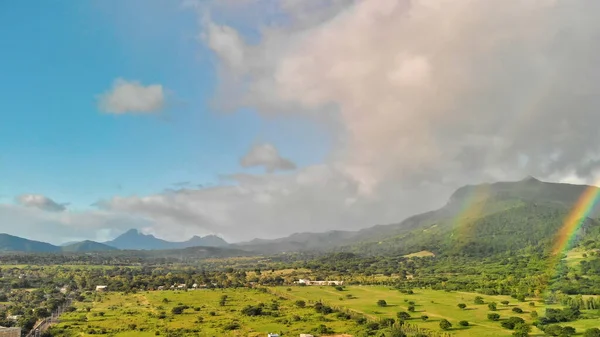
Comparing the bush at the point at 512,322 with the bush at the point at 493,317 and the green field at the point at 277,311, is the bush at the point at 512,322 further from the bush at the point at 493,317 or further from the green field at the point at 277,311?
the bush at the point at 493,317

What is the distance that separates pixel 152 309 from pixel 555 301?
282 ft

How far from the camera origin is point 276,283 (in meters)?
152

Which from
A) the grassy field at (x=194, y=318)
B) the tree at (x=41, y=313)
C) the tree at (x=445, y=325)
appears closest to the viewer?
the tree at (x=445, y=325)

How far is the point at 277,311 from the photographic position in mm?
93312

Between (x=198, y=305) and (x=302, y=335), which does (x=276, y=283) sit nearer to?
(x=198, y=305)

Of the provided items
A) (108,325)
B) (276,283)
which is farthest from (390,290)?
(108,325)

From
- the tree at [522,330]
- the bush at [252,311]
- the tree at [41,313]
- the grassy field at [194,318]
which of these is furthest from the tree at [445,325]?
the tree at [41,313]

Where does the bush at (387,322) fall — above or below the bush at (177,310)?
below

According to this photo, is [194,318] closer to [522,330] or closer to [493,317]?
[493,317]

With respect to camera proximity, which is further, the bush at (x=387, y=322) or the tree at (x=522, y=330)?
the bush at (x=387, y=322)

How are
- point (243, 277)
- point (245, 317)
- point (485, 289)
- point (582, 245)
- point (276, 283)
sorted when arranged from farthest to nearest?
1. point (582, 245)
2. point (243, 277)
3. point (276, 283)
4. point (485, 289)
5. point (245, 317)

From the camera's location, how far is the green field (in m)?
75.8

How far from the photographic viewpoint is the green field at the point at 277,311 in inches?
2985

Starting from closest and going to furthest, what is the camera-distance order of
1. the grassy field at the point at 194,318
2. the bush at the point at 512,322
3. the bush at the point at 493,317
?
the bush at the point at 512,322
the grassy field at the point at 194,318
the bush at the point at 493,317
